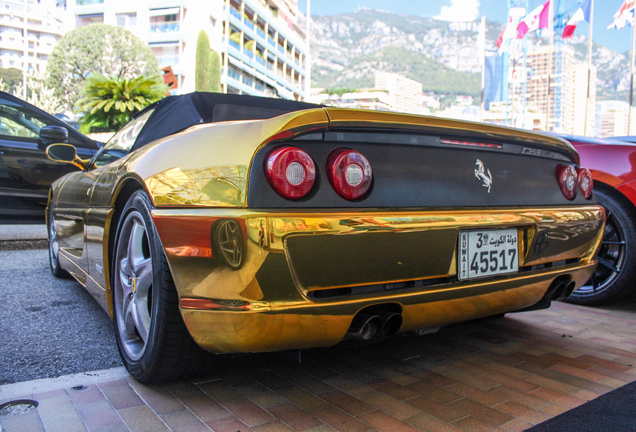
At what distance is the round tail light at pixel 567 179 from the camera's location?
2314mm

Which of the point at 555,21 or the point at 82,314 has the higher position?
the point at 555,21

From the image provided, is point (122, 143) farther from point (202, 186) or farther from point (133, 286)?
point (202, 186)

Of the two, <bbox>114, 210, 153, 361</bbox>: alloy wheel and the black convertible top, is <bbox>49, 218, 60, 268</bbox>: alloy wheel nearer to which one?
the black convertible top

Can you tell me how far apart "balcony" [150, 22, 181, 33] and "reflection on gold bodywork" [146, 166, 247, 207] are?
166ft

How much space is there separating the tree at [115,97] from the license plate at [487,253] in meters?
18.9

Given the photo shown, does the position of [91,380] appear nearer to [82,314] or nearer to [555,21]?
[82,314]

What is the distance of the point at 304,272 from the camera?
151cm

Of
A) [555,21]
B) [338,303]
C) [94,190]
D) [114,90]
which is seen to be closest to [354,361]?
[338,303]

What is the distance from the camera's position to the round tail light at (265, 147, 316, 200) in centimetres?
153

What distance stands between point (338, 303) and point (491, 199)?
84cm

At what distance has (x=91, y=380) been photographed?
1.95 meters

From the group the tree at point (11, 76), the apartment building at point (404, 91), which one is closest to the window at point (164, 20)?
the tree at point (11, 76)

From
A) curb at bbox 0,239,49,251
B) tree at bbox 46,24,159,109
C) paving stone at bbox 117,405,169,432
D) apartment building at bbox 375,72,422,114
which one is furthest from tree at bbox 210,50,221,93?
apartment building at bbox 375,72,422,114

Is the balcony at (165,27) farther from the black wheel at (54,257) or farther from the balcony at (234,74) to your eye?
the black wheel at (54,257)
